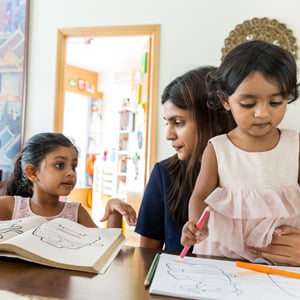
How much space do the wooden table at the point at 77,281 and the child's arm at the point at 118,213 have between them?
1.26 ft

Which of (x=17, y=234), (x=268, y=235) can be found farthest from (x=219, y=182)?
(x=17, y=234)

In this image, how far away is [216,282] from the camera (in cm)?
49

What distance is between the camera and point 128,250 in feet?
2.13

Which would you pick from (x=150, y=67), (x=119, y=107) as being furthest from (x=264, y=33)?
(x=119, y=107)

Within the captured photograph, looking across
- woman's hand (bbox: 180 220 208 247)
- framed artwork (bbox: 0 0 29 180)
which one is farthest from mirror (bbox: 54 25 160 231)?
woman's hand (bbox: 180 220 208 247)

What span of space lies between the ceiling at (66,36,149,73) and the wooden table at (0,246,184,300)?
372 cm

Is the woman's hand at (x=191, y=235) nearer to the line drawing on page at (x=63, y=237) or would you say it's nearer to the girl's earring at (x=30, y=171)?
the line drawing on page at (x=63, y=237)

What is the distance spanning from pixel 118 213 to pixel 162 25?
1.92 metres

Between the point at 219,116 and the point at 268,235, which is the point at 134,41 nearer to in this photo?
the point at 219,116

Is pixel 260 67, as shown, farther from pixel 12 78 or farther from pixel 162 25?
pixel 12 78

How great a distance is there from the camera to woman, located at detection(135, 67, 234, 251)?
1.03 meters

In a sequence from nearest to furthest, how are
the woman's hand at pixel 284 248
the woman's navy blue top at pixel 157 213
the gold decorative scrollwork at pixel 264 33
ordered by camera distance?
the woman's hand at pixel 284 248 < the woman's navy blue top at pixel 157 213 < the gold decorative scrollwork at pixel 264 33

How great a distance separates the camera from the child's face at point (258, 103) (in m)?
0.68

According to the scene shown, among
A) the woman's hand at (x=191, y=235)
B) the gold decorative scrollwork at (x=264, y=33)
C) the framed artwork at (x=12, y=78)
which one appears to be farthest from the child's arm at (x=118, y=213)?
the framed artwork at (x=12, y=78)
